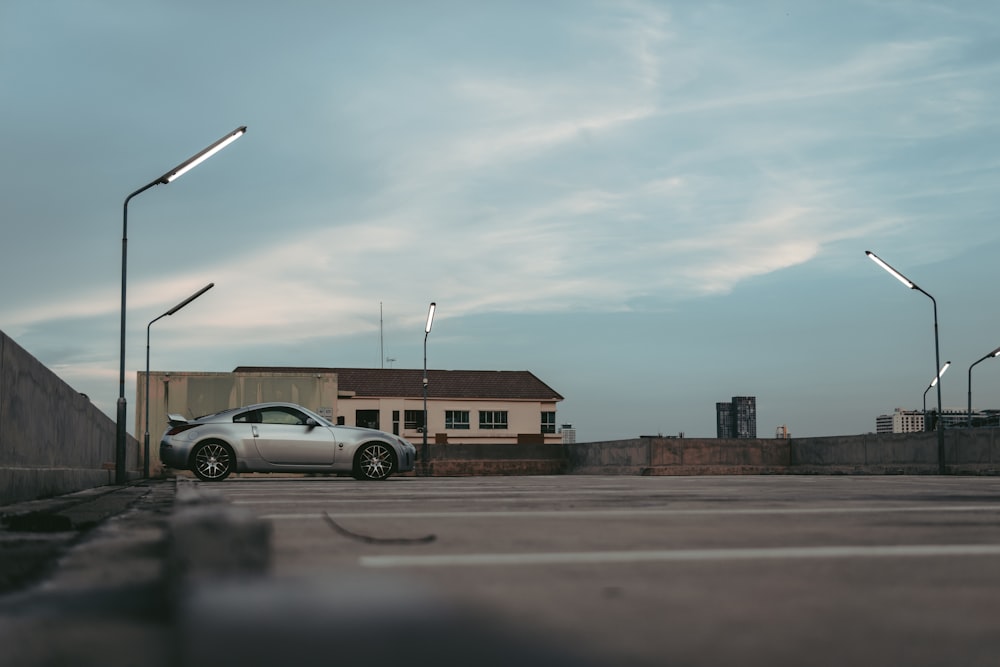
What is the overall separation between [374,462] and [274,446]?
1.74 meters

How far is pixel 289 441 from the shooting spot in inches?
736

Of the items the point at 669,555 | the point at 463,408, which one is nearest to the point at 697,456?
the point at 669,555

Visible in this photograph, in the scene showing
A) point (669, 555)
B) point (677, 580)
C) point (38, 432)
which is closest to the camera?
point (677, 580)

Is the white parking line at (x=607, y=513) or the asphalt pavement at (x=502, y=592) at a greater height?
the asphalt pavement at (x=502, y=592)

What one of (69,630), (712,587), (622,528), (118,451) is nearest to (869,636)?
(712,587)

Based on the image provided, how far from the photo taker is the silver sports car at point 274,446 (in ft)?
60.6

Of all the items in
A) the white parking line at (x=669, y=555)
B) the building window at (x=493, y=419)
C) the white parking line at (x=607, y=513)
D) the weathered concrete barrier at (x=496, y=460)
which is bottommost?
the weathered concrete barrier at (x=496, y=460)

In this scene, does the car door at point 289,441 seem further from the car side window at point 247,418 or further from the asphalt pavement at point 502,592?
the asphalt pavement at point 502,592

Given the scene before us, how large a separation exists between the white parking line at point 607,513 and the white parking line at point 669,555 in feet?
7.06

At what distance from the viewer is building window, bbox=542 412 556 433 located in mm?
91312

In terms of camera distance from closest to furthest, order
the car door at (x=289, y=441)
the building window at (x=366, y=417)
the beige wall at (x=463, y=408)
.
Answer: the car door at (x=289, y=441)
the building window at (x=366, y=417)
the beige wall at (x=463, y=408)

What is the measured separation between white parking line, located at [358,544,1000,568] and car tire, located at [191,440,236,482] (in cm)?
1505

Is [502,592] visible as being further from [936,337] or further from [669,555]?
[936,337]

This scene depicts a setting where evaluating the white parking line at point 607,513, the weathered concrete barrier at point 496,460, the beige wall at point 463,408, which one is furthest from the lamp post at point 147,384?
the beige wall at point 463,408
